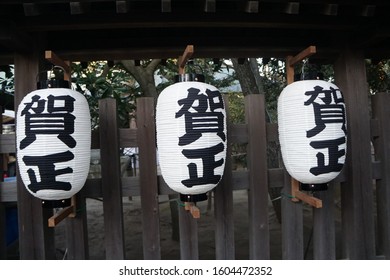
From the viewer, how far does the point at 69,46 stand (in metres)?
2.54

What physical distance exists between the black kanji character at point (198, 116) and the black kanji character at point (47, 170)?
2.38 feet

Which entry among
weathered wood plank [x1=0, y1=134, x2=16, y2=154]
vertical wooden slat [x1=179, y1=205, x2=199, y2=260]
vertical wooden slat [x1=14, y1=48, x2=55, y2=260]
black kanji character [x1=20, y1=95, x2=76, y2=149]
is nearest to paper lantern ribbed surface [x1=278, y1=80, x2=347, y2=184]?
vertical wooden slat [x1=179, y1=205, x2=199, y2=260]

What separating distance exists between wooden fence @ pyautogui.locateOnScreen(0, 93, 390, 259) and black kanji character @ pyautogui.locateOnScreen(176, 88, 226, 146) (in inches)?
24.1

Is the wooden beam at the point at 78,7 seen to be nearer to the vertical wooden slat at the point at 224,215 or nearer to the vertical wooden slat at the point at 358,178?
the vertical wooden slat at the point at 224,215

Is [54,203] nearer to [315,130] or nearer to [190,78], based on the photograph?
[190,78]

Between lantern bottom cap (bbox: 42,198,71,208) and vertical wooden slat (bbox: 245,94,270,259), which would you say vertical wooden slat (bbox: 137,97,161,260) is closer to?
lantern bottom cap (bbox: 42,198,71,208)

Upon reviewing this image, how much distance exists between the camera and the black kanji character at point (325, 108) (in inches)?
72.2

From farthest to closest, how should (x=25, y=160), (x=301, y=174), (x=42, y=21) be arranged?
(x=42, y=21)
(x=301, y=174)
(x=25, y=160)

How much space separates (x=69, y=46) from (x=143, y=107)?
989mm

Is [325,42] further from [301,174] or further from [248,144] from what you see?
[301,174]

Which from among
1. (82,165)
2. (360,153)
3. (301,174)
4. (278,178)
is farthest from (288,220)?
(82,165)

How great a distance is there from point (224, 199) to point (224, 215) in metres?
0.14

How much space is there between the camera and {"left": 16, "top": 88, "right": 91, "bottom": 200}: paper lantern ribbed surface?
1654mm

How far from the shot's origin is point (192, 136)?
166 centimetres
